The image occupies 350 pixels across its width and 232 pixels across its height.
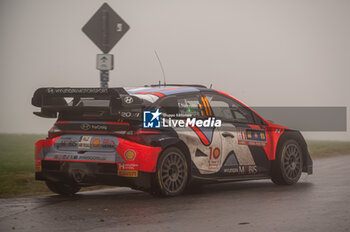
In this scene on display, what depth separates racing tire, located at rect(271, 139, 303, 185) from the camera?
1136cm

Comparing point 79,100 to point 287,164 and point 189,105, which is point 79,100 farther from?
point 287,164

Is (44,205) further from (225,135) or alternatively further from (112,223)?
(225,135)

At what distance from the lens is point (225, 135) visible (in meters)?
10.5

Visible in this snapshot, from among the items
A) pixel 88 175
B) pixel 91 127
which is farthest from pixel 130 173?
pixel 91 127

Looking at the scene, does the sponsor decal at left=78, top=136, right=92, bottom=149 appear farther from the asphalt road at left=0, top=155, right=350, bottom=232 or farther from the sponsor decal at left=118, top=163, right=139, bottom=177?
the asphalt road at left=0, top=155, right=350, bottom=232

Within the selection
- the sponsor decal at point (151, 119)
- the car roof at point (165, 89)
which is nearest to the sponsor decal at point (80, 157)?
the sponsor decal at point (151, 119)

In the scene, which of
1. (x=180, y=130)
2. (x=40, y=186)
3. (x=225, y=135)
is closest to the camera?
(x=180, y=130)

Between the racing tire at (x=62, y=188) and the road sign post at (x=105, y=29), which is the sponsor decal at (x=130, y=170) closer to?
the racing tire at (x=62, y=188)

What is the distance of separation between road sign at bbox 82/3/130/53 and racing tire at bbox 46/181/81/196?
8.53 ft

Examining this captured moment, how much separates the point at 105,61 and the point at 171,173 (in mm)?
2903

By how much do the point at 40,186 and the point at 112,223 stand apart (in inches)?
173

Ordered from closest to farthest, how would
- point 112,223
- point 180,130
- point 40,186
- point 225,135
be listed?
point 112,223, point 180,130, point 225,135, point 40,186

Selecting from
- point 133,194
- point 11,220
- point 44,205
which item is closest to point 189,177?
point 133,194

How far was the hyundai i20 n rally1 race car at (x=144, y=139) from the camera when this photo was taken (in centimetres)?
930
